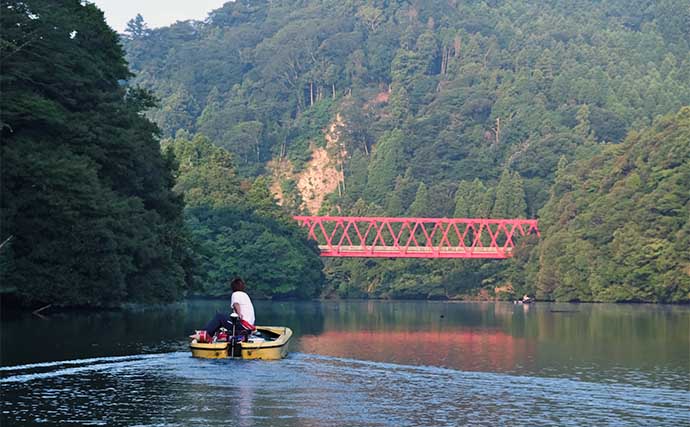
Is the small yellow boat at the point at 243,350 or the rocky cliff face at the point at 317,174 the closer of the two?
the small yellow boat at the point at 243,350

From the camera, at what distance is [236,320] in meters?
26.7

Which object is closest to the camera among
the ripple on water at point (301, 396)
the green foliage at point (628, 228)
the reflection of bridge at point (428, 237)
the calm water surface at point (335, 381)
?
the ripple on water at point (301, 396)

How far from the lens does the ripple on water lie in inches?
773

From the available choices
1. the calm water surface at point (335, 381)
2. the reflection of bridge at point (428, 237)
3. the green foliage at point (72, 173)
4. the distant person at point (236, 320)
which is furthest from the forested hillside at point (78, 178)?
the reflection of bridge at point (428, 237)

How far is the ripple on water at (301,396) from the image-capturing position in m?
19.6

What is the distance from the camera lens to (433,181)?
139 m

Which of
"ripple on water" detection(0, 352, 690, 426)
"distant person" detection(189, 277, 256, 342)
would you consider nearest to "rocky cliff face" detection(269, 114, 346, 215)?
"distant person" detection(189, 277, 256, 342)


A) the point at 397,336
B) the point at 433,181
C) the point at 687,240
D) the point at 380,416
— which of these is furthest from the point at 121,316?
the point at 433,181

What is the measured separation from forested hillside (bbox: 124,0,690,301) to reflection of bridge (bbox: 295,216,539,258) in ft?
7.73

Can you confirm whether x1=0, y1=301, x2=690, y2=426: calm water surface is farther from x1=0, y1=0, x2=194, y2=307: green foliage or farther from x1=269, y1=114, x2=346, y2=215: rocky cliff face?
x1=269, y1=114, x2=346, y2=215: rocky cliff face

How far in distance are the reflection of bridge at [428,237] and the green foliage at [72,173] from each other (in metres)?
50.4

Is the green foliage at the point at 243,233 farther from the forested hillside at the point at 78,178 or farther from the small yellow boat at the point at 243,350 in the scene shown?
the small yellow boat at the point at 243,350

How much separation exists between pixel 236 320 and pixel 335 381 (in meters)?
3.38

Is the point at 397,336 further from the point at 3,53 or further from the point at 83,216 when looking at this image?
the point at 3,53
